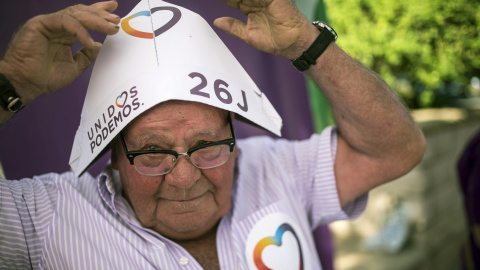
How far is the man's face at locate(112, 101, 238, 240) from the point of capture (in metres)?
1.42

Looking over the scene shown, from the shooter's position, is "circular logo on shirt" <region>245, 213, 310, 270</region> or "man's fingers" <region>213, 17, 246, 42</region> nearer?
"man's fingers" <region>213, 17, 246, 42</region>

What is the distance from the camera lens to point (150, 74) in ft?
4.53

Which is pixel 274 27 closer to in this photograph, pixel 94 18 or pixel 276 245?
pixel 94 18

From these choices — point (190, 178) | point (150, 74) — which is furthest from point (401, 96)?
point (150, 74)

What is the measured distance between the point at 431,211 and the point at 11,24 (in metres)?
4.01

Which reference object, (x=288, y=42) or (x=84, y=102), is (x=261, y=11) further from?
(x=84, y=102)

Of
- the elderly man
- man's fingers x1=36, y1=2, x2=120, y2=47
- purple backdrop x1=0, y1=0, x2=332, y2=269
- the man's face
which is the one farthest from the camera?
purple backdrop x1=0, y1=0, x2=332, y2=269

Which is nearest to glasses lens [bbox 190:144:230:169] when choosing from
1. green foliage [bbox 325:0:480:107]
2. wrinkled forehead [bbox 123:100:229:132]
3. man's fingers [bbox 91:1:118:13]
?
wrinkled forehead [bbox 123:100:229:132]

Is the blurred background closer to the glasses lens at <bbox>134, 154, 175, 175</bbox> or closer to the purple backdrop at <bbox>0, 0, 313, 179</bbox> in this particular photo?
the purple backdrop at <bbox>0, 0, 313, 179</bbox>

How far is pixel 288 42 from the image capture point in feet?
4.71

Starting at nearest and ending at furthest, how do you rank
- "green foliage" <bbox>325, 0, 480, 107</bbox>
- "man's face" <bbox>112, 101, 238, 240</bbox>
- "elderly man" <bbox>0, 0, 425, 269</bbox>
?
"elderly man" <bbox>0, 0, 425, 269</bbox>
"man's face" <bbox>112, 101, 238, 240</bbox>
"green foliage" <bbox>325, 0, 480, 107</bbox>

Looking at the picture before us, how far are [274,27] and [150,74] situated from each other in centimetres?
44

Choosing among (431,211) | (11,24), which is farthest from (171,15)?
(431,211)

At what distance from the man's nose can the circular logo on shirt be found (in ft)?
1.19
